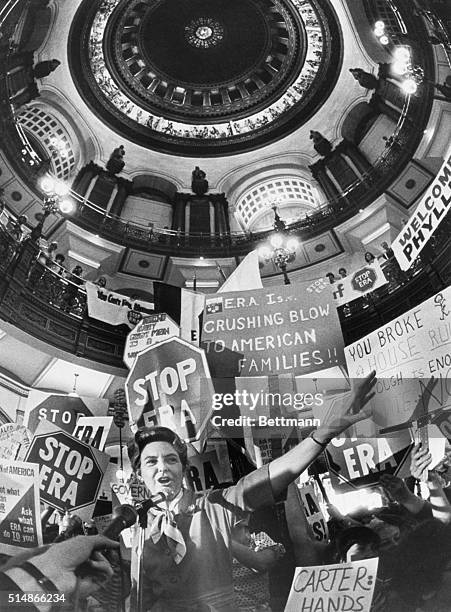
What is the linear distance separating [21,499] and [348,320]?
27.8ft

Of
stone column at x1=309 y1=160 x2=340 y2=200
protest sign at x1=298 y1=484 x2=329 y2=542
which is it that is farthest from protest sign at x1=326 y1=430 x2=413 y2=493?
stone column at x1=309 y1=160 x2=340 y2=200

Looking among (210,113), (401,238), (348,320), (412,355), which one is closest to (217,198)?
(210,113)

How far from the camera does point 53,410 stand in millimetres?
10422

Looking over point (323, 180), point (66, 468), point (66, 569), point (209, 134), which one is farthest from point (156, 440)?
point (209, 134)

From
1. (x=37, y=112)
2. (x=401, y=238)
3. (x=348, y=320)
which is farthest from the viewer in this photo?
(x=37, y=112)

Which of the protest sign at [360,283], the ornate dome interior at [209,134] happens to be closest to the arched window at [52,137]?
the ornate dome interior at [209,134]

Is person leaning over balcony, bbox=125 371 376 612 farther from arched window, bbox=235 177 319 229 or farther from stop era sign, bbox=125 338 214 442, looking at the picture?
arched window, bbox=235 177 319 229

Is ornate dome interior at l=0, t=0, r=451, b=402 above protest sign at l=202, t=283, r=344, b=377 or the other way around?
above

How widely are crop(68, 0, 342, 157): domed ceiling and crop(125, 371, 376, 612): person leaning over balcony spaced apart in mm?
13947

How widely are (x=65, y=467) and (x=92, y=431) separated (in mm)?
1230

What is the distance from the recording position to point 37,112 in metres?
17.4

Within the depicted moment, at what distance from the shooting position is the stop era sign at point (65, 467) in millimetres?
8734

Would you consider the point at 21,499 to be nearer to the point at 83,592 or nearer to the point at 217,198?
the point at 83,592

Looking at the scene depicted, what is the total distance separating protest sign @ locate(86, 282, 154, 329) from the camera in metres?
12.8
